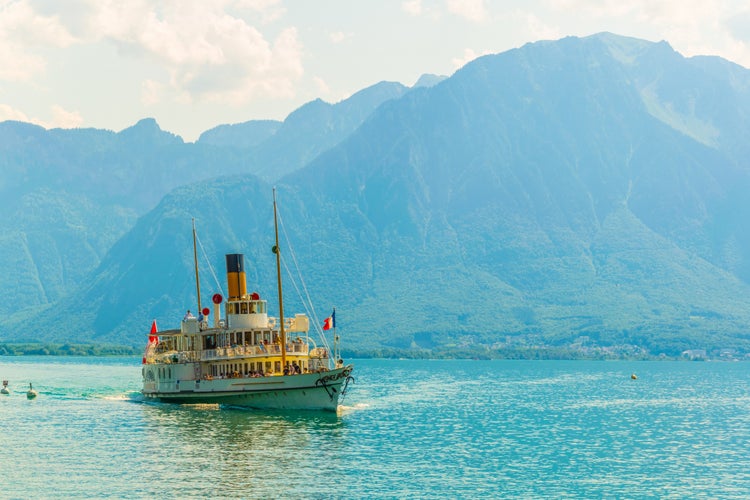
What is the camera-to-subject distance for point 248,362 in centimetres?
9894

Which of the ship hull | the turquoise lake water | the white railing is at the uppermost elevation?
the white railing

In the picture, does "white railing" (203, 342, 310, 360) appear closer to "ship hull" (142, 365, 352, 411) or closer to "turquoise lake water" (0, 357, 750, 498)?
"ship hull" (142, 365, 352, 411)

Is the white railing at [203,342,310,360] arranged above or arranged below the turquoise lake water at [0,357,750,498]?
above

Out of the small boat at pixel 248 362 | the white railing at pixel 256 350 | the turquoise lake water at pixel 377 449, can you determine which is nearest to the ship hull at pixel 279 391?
the small boat at pixel 248 362

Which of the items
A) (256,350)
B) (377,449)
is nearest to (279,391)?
(256,350)

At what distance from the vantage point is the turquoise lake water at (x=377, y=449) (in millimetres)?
62469

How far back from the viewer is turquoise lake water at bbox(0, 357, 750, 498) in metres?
62.5

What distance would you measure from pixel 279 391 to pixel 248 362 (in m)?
5.62

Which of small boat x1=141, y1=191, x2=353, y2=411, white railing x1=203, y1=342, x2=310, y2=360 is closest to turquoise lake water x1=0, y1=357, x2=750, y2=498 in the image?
small boat x1=141, y1=191, x2=353, y2=411

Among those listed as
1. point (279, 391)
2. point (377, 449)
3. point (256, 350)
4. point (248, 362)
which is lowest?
point (377, 449)

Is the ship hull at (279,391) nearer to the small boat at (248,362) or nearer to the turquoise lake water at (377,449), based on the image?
the small boat at (248,362)

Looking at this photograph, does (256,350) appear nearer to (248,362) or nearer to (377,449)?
(248,362)

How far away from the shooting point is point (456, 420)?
3969 inches

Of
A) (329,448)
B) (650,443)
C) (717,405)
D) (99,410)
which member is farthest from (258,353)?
(717,405)
